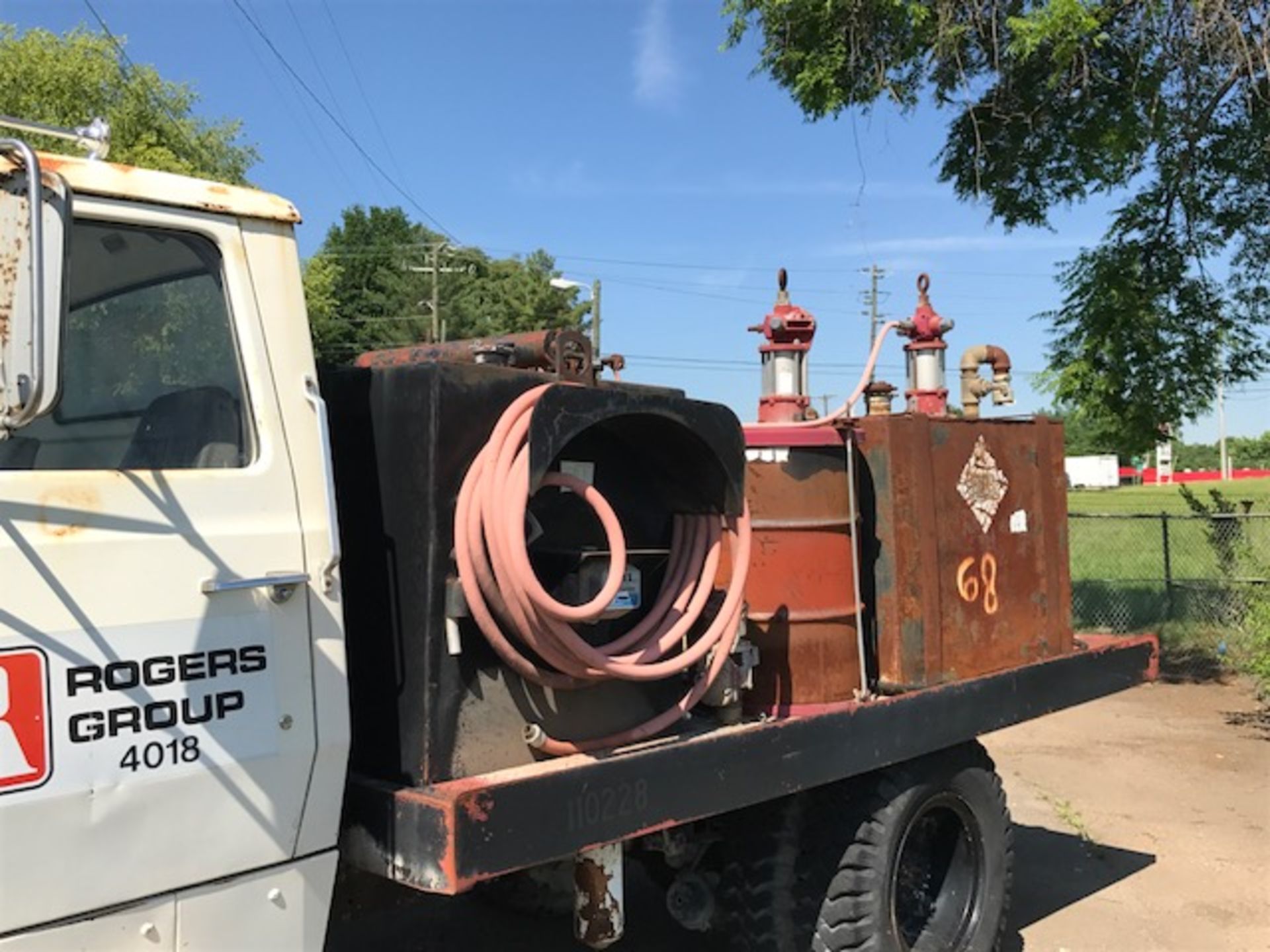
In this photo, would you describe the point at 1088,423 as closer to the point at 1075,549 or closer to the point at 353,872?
the point at 353,872

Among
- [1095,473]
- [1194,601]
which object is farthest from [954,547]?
[1095,473]

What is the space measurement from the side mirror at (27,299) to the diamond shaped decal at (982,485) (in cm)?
304

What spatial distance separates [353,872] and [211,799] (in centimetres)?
66

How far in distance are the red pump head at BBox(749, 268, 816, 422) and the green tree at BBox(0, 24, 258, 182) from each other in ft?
40.2

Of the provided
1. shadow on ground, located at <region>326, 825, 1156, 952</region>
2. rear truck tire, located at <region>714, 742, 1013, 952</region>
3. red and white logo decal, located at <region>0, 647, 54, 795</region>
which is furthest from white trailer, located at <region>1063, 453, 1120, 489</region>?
red and white logo decal, located at <region>0, 647, 54, 795</region>

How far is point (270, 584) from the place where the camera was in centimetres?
228

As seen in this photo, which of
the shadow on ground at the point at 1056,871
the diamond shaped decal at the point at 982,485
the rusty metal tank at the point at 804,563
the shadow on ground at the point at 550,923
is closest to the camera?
the rusty metal tank at the point at 804,563

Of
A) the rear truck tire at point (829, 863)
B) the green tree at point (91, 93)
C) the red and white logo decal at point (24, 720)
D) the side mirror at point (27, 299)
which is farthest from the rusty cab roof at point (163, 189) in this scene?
the green tree at point (91, 93)

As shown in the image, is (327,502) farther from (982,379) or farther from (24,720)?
(982,379)

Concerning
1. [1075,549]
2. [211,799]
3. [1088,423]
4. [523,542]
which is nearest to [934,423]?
[523,542]

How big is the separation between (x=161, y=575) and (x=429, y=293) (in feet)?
163

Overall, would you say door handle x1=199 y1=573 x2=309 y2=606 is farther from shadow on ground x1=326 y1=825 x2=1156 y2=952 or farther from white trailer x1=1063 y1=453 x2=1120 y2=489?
white trailer x1=1063 y1=453 x2=1120 y2=489

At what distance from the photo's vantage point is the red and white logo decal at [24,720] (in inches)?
76.1

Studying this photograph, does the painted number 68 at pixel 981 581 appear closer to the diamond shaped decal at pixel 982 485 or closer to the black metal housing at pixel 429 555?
the diamond shaped decal at pixel 982 485
